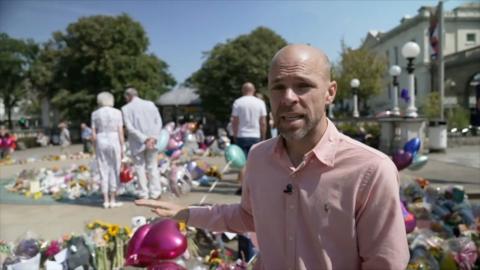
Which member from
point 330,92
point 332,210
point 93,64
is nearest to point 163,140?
point 330,92

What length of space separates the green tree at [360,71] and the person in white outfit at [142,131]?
121 ft

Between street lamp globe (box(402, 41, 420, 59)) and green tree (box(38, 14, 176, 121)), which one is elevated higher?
green tree (box(38, 14, 176, 121))

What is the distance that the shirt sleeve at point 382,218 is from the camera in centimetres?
135

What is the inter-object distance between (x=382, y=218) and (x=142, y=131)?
589 cm

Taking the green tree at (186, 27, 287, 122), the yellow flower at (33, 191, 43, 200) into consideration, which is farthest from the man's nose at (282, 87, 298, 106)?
the green tree at (186, 27, 287, 122)

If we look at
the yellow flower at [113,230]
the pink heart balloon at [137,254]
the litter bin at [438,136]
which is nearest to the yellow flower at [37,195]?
the yellow flower at [113,230]

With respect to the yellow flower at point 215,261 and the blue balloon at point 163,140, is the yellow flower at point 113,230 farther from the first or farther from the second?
the blue balloon at point 163,140

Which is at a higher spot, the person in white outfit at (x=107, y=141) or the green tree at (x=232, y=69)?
the green tree at (x=232, y=69)

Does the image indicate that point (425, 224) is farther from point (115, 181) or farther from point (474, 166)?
point (474, 166)

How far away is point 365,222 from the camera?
54.3 inches

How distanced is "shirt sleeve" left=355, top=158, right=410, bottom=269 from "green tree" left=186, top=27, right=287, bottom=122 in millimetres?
33548

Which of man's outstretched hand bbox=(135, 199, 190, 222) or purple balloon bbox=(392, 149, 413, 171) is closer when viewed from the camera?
man's outstretched hand bbox=(135, 199, 190, 222)

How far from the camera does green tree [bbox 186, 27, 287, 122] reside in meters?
35.9

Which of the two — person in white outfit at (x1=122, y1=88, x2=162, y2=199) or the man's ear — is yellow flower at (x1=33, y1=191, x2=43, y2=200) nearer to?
person in white outfit at (x1=122, y1=88, x2=162, y2=199)
